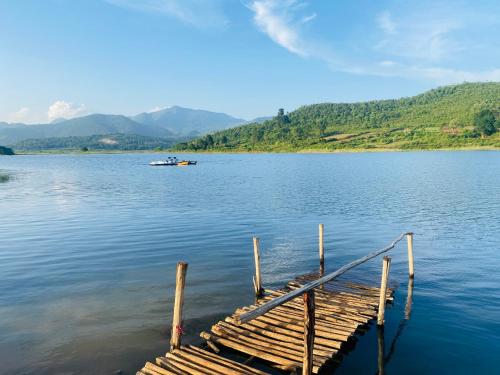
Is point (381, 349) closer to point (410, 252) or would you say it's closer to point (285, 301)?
point (285, 301)

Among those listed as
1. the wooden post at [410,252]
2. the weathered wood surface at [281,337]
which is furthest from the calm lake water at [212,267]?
the weathered wood surface at [281,337]

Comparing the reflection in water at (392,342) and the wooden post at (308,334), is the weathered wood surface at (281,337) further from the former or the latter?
the reflection in water at (392,342)

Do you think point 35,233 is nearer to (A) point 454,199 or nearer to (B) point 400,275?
(B) point 400,275

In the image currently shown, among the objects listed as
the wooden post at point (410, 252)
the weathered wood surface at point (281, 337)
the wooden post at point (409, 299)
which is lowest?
the wooden post at point (409, 299)

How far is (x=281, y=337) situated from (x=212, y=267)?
12.5 meters

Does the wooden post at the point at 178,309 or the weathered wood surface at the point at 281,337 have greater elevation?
the wooden post at the point at 178,309

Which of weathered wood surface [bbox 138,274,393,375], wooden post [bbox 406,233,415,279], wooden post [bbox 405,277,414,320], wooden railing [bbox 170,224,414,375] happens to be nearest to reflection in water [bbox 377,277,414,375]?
wooden post [bbox 405,277,414,320]

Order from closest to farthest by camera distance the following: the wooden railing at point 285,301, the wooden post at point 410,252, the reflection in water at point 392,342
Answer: the wooden railing at point 285,301 → the reflection in water at point 392,342 → the wooden post at point 410,252

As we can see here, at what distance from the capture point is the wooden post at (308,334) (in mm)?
12805

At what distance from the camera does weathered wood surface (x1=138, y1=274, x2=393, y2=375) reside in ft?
46.5

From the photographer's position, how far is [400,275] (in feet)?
87.1

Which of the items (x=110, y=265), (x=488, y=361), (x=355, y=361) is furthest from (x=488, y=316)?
(x=110, y=265)

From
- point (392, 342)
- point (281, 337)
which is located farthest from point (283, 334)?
point (392, 342)

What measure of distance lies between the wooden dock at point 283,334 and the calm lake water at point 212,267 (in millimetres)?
1166
